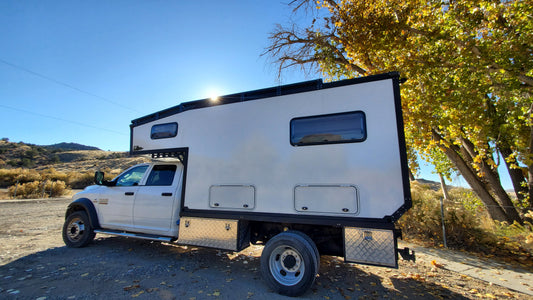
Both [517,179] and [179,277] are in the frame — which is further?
[517,179]

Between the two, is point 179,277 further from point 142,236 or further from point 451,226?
point 451,226

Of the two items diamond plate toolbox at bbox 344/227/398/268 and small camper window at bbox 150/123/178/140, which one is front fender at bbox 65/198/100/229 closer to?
small camper window at bbox 150/123/178/140

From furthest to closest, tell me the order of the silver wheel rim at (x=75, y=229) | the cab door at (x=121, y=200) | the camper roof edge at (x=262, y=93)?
the silver wheel rim at (x=75, y=229) < the cab door at (x=121, y=200) < the camper roof edge at (x=262, y=93)

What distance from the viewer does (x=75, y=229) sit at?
5727 mm

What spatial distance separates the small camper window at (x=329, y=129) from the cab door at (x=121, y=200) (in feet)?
12.0

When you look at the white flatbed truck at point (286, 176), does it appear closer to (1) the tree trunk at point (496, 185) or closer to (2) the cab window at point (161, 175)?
(2) the cab window at point (161, 175)

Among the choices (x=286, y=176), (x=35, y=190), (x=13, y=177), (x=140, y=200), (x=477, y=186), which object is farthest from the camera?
(x=13, y=177)

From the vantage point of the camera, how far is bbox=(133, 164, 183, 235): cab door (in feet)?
15.8

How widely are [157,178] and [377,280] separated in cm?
467

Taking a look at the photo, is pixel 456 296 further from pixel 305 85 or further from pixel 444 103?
pixel 444 103

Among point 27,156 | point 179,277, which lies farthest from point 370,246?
point 27,156

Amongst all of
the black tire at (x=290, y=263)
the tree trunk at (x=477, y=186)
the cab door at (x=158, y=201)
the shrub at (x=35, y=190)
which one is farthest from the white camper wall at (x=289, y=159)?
the shrub at (x=35, y=190)

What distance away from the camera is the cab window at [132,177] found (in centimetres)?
545

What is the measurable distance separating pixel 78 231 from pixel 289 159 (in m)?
5.31
